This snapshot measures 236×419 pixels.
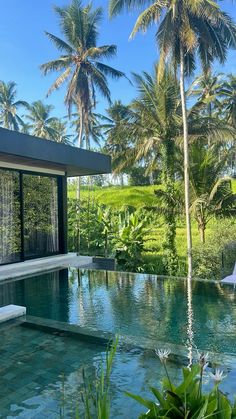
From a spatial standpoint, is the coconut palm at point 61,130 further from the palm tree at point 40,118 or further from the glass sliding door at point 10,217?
the glass sliding door at point 10,217

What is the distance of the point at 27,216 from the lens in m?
10.4

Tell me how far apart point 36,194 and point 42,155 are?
112 inches

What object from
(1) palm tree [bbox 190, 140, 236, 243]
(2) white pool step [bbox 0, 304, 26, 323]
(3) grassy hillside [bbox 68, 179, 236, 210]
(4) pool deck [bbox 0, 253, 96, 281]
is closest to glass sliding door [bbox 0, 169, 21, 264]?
(4) pool deck [bbox 0, 253, 96, 281]

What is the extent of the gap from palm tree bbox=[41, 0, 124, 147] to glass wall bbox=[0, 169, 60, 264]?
36.4 feet

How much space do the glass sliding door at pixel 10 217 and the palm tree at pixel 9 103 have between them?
29.8m

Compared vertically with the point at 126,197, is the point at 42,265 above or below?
below

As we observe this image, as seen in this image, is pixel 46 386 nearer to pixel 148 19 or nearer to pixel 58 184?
pixel 58 184

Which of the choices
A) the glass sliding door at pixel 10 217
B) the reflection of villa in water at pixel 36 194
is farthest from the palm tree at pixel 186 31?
the glass sliding door at pixel 10 217

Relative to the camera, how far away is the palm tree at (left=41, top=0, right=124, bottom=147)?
2148cm

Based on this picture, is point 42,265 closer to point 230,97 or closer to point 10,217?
point 10,217

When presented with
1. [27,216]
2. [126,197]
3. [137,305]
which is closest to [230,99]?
[126,197]

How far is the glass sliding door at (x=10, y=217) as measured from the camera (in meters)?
9.38

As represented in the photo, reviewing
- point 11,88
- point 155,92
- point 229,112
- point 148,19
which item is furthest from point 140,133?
point 11,88

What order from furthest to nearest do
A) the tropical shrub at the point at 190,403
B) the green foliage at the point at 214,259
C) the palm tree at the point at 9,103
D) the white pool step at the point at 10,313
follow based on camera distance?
the palm tree at the point at 9,103 < the green foliage at the point at 214,259 < the white pool step at the point at 10,313 < the tropical shrub at the point at 190,403
